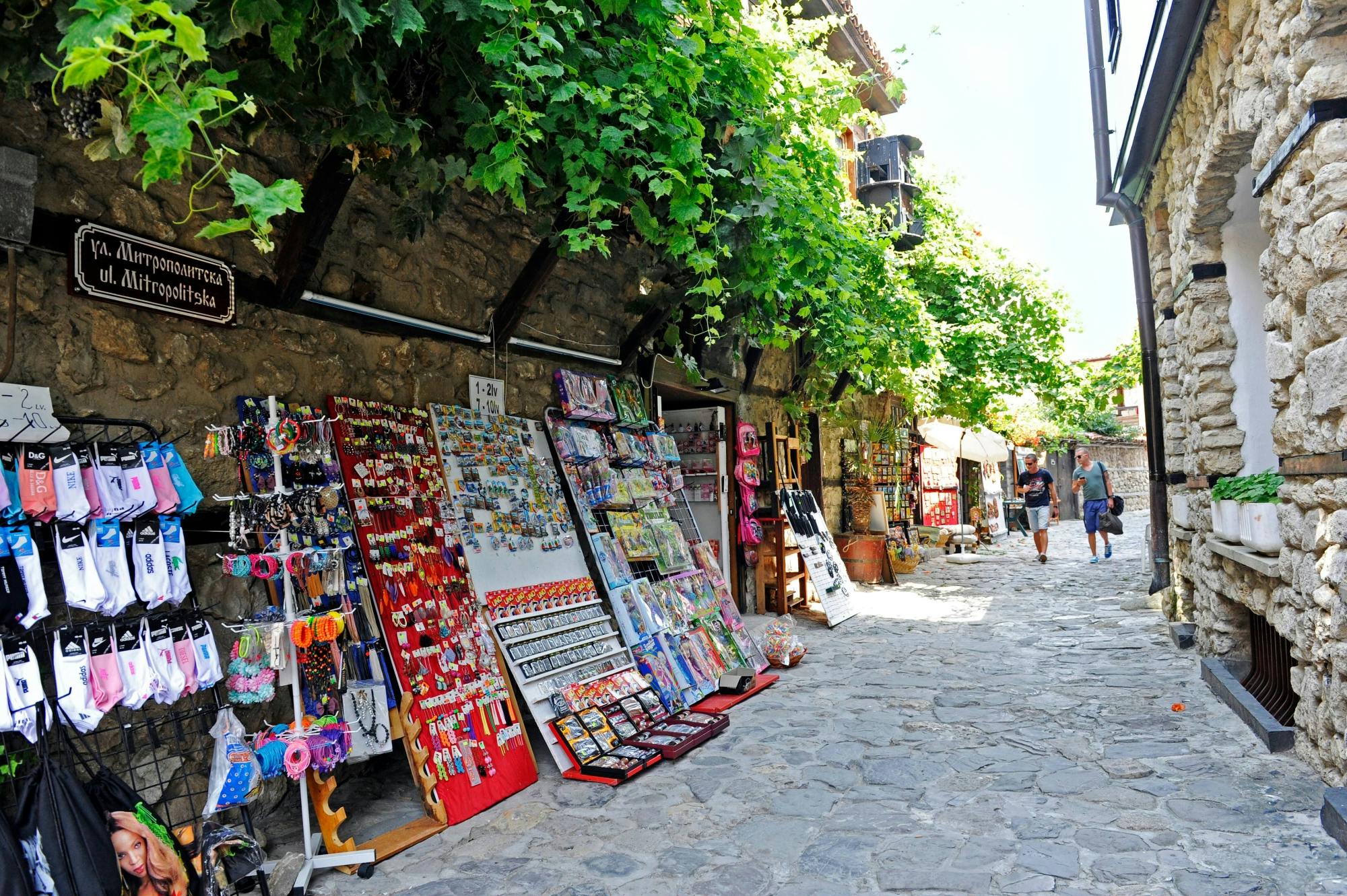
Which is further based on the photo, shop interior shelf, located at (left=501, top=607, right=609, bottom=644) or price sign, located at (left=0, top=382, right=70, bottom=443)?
shop interior shelf, located at (left=501, top=607, right=609, bottom=644)

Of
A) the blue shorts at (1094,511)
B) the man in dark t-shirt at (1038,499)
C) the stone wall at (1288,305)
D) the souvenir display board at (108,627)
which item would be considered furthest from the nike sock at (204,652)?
the man in dark t-shirt at (1038,499)

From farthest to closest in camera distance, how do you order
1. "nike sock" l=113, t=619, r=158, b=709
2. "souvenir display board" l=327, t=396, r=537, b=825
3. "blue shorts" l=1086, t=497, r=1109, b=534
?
"blue shorts" l=1086, t=497, r=1109, b=534 < "souvenir display board" l=327, t=396, r=537, b=825 < "nike sock" l=113, t=619, r=158, b=709

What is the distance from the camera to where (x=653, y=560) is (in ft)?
17.7

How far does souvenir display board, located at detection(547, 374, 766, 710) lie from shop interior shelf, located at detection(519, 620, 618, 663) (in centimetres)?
19

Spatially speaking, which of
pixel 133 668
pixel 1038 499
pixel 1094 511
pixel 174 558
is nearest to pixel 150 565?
pixel 174 558

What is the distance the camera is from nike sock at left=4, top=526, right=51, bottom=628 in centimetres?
227

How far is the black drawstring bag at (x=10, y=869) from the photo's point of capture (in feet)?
6.79

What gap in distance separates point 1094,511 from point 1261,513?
792cm

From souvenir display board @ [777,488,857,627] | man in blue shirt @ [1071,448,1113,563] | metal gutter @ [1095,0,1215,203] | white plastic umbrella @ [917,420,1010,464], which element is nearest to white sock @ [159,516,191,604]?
metal gutter @ [1095,0,1215,203]

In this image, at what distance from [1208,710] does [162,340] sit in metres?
5.07

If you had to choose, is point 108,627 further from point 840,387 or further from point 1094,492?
point 1094,492

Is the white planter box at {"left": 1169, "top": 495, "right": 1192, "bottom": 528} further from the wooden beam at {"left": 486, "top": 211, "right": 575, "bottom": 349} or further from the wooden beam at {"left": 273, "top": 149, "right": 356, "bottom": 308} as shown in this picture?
the wooden beam at {"left": 273, "top": 149, "right": 356, "bottom": 308}

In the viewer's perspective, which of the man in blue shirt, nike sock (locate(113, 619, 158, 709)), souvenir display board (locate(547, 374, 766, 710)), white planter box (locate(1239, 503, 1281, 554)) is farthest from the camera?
the man in blue shirt

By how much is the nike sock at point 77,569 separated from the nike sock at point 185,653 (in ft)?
0.82
